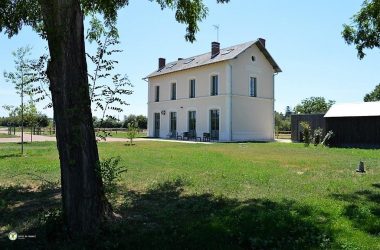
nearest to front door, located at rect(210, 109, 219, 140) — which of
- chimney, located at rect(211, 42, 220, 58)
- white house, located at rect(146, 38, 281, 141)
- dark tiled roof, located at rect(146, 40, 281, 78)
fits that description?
white house, located at rect(146, 38, 281, 141)

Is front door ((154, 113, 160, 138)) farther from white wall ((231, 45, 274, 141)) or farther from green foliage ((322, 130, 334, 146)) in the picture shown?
green foliage ((322, 130, 334, 146))

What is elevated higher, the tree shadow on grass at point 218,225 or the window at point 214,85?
the window at point 214,85

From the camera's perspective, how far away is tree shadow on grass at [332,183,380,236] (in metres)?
5.20

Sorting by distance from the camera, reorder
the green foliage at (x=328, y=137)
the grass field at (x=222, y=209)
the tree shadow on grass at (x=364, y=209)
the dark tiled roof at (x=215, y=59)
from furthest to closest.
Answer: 1. the dark tiled roof at (x=215, y=59)
2. the green foliage at (x=328, y=137)
3. the tree shadow on grass at (x=364, y=209)
4. the grass field at (x=222, y=209)

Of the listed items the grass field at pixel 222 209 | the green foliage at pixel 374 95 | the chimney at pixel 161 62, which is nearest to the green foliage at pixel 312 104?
the green foliage at pixel 374 95

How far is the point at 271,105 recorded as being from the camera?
108 feet

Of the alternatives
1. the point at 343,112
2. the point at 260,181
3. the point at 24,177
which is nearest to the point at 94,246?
the point at 260,181

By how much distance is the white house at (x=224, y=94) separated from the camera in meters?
29.8

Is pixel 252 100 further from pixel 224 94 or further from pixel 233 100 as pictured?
pixel 224 94

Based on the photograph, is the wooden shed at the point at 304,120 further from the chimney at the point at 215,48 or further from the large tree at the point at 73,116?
the large tree at the point at 73,116

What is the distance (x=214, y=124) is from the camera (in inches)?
1210

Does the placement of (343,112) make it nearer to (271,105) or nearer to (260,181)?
(271,105)

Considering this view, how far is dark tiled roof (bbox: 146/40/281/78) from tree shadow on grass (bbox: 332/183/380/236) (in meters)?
22.7

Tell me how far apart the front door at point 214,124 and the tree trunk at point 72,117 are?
25638 mm
